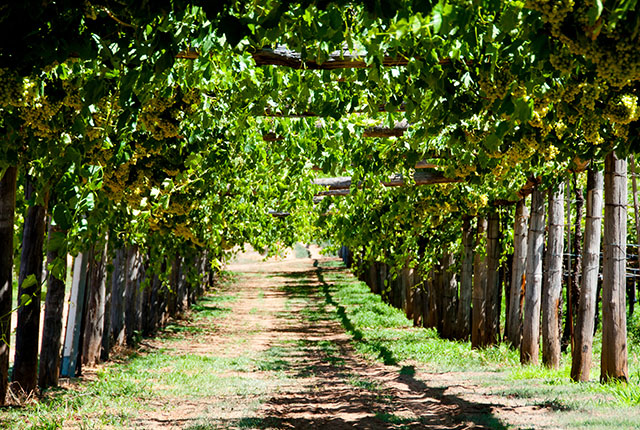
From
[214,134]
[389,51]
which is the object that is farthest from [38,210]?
[389,51]

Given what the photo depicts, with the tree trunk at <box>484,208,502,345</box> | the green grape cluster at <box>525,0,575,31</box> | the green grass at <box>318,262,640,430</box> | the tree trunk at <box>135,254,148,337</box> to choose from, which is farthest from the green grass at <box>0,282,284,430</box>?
the green grape cluster at <box>525,0,575,31</box>

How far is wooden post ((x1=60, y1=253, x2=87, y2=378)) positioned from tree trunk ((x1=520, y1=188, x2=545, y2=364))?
6091 millimetres

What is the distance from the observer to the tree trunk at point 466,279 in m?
13.3

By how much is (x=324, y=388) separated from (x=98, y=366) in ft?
Answer: 12.2

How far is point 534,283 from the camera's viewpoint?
945 cm

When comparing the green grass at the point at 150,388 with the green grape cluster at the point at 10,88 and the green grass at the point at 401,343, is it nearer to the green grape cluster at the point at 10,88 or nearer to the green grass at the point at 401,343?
the green grass at the point at 401,343

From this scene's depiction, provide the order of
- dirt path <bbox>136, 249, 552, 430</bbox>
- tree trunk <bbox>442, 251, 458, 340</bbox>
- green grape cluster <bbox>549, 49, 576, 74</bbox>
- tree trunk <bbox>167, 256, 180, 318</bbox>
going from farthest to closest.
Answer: tree trunk <bbox>167, 256, 180, 318</bbox>, tree trunk <bbox>442, 251, 458, 340</bbox>, dirt path <bbox>136, 249, 552, 430</bbox>, green grape cluster <bbox>549, 49, 576, 74</bbox>

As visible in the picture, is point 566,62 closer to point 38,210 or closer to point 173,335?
point 38,210

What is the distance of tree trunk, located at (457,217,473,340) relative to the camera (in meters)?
13.3

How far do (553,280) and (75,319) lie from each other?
21.0 ft

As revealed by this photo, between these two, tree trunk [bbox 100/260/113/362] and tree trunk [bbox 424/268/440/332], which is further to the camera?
tree trunk [bbox 424/268/440/332]

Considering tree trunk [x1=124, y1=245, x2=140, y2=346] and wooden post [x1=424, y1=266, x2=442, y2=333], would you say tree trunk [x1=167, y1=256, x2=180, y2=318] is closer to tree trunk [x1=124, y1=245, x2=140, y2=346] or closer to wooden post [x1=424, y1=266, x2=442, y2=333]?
tree trunk [x1=124, y1=245, x2=140, y2=346]

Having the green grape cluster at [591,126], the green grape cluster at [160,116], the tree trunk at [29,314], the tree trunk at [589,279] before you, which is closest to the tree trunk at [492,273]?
the tree trunk at [589,279]

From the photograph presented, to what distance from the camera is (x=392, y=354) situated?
1191cm
